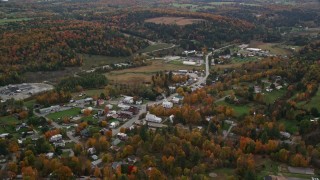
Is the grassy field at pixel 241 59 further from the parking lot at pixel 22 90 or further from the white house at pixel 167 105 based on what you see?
the parking lot at pixel 22 90

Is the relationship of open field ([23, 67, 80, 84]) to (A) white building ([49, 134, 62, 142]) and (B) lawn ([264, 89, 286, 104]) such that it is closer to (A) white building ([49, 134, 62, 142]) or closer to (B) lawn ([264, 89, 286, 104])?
(A) white building ([49, 134, 62, 142])

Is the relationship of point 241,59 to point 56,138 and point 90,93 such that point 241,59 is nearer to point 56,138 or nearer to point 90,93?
point 90,93

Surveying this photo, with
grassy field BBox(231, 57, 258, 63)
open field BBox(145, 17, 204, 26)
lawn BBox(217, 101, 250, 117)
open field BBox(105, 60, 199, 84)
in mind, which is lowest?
grassy field BBox(231, 57, 258, 63)

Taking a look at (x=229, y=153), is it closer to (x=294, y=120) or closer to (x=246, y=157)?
(x=246, y=157)

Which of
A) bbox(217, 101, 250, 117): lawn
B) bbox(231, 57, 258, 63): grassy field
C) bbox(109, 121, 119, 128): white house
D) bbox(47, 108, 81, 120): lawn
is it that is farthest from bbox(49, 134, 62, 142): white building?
bbox(231, 57, 258, 63): grassy field

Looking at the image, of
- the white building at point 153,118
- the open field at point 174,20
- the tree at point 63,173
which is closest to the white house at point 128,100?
the white building at point 153,118

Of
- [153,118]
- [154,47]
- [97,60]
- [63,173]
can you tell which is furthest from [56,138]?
[154,47]
